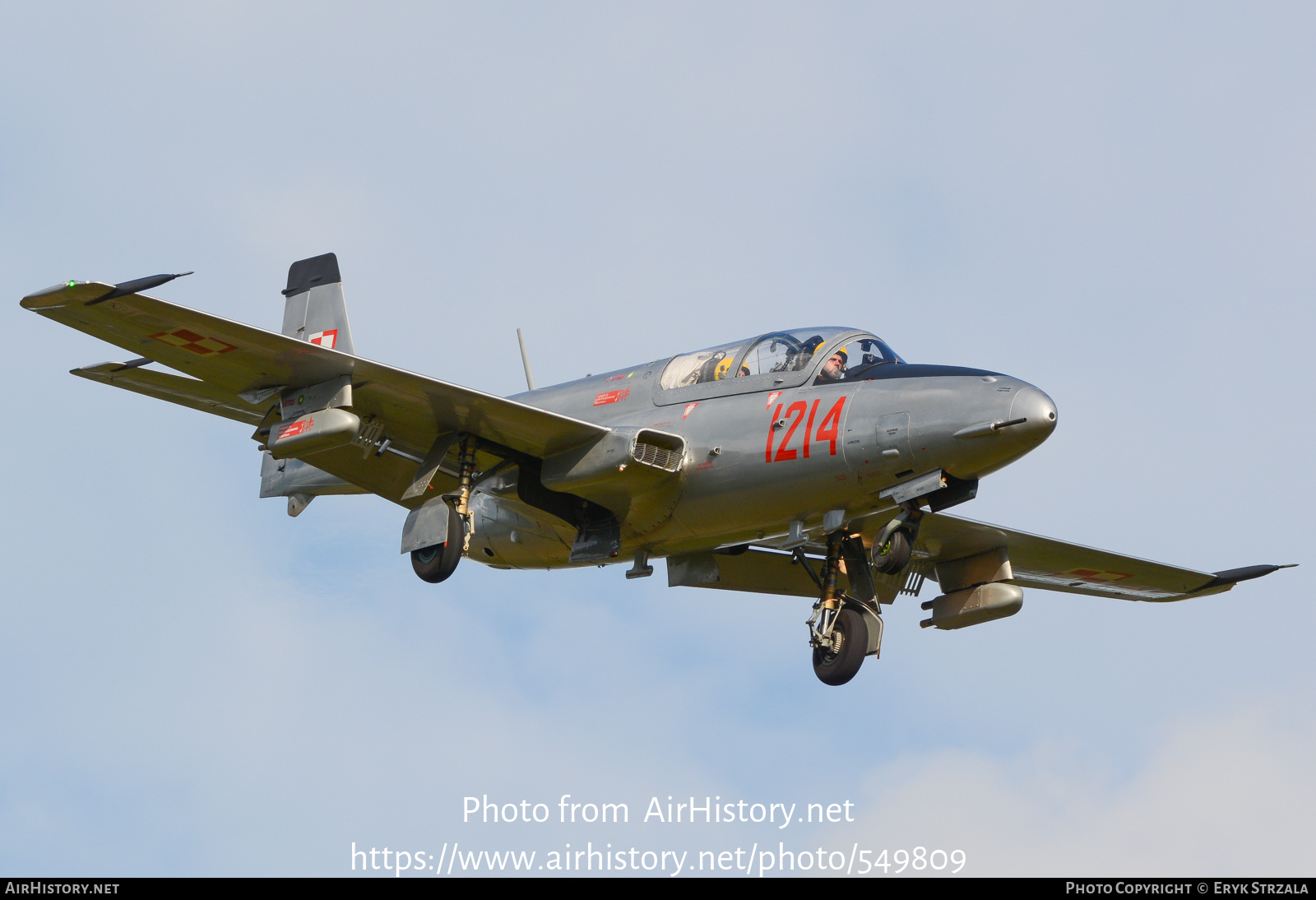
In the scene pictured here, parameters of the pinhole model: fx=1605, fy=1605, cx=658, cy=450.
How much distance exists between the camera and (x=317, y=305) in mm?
27234

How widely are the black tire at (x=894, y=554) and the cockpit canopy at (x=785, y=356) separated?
7.57 ft

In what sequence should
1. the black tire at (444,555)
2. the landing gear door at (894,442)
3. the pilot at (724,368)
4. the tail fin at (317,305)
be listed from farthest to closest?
the tail fin at (317,305)
the black tire at (444,555)
the pilot at (724,368)
the landing gear door at (894,442)

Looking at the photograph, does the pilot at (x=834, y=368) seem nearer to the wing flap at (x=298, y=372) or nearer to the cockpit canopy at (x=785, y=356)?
the cockpit canopy at (x=785, y=356)

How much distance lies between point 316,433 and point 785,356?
6.51 meters

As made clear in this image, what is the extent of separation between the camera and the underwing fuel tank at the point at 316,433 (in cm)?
2178

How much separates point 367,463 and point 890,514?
8.05 m

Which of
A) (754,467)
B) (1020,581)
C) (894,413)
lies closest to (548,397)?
(754,467)

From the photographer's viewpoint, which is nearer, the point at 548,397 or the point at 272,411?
the point at 272,411

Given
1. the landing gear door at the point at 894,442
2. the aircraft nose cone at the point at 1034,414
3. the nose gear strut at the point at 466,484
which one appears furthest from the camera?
the nose gear strut at the point at 466,484

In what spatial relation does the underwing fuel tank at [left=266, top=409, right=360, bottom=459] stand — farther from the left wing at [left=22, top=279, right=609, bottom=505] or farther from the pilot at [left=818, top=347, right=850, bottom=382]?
the pilot at [left=818, top=347, right=850, bottom=382]

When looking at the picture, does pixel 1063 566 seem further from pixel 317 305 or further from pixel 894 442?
pixel 317 305

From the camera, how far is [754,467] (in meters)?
21.8

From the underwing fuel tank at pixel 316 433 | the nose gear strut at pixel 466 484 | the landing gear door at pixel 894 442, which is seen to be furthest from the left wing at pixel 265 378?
the landing gear door at pixel 894 442

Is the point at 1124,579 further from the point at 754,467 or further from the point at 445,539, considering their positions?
the point at 445,539
